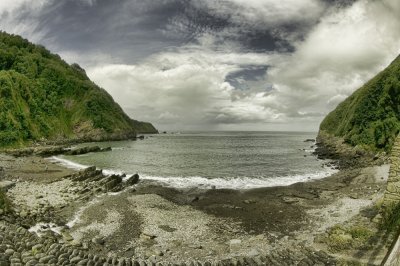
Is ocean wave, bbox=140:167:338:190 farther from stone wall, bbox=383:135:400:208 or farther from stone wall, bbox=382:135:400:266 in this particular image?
stone wall, bbox=383:135:400:208

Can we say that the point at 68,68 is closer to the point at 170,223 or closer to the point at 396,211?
the point at 170,223

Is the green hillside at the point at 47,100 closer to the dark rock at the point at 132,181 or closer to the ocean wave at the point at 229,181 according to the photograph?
the dark rock at the point at 132,181

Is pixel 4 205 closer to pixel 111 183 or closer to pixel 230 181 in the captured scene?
pixel 111 183

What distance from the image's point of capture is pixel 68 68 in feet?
513

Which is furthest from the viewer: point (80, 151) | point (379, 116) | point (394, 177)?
point (80, 151)

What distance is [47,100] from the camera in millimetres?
117312

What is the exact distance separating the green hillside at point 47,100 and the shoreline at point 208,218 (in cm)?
5664

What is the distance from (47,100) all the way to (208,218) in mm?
114882

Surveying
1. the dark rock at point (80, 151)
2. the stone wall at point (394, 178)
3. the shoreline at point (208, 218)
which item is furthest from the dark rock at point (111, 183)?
the dark rock at point (80, 151)

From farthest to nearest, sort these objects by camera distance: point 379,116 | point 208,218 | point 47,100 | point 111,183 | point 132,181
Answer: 1. point 47,100
2. point 379,116
3. point 132,181
4. point 111,183
5. point 208,218

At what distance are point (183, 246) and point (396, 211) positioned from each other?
14.8m

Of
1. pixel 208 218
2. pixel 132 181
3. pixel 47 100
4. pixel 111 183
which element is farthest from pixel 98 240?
pixel 47 100

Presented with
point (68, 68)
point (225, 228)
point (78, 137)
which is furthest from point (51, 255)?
point (68, 68)

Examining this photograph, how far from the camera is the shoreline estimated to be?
17297mm
